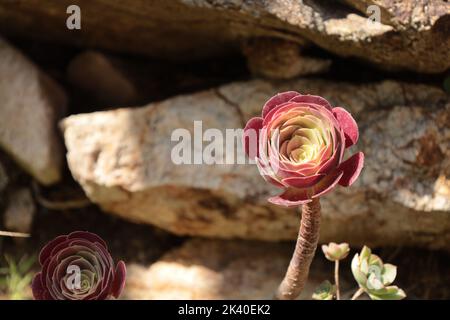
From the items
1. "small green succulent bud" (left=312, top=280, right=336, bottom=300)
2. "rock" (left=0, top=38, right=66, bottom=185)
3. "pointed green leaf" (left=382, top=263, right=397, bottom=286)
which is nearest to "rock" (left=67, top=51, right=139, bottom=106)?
"rock" (left=0, top=38, right=66, bottom=185)

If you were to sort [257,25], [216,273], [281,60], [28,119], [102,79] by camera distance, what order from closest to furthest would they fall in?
[257,25], [281,60], [216,273], [28,119], [102,79]

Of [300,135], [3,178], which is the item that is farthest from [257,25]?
[3,178]

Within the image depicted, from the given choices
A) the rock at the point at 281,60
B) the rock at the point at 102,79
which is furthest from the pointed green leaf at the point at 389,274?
the rock at the point at 102,79

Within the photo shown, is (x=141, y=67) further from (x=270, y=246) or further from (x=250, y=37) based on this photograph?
(x=270, y=246)

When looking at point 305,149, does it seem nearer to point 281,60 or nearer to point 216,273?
point 281,60
